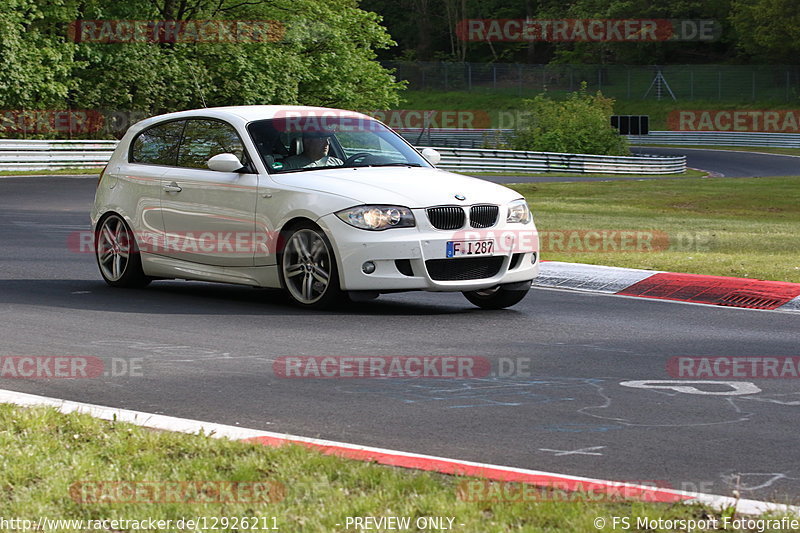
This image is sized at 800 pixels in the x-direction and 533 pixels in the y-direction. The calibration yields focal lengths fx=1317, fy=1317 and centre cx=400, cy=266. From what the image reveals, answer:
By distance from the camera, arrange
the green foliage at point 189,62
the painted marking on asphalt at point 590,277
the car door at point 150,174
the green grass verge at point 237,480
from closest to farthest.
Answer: the green grass verge at point 237,480 → the car door at point 150,174 → the painted marking on asphalt at point 590,277 → the green foliage at point 189,62

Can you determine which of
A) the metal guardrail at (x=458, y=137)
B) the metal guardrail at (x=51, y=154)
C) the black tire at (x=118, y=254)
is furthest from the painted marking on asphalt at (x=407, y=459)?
the metal guardrail at (x=458, y=137)

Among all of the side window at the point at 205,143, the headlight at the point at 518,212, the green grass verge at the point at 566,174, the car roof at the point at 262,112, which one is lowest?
the green grass verge at the point at 566,174

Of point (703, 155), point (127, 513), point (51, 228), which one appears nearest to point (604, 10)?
point (703, 155)

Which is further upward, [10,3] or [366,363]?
[10,3]

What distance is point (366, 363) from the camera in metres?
8.25

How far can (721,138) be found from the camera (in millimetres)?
73938

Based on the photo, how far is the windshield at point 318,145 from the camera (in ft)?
36.6

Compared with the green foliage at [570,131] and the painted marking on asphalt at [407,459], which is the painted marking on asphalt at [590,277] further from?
the green foliage at [570,131]

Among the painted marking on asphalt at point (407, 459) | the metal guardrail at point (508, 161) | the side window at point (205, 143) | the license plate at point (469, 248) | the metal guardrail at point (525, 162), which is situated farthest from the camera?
the metal guardrail at point (525, 162)

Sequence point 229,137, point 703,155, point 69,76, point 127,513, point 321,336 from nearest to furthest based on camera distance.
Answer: point 127,513 → point 321,336 → point 229,137 → point 69,76 → point 703,155

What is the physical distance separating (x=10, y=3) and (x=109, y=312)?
30.6 metres

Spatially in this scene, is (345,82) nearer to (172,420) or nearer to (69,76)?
(69,76)

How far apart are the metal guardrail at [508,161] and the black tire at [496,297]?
95.6 ft

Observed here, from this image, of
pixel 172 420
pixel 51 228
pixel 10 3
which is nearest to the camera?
pixel 172 420
